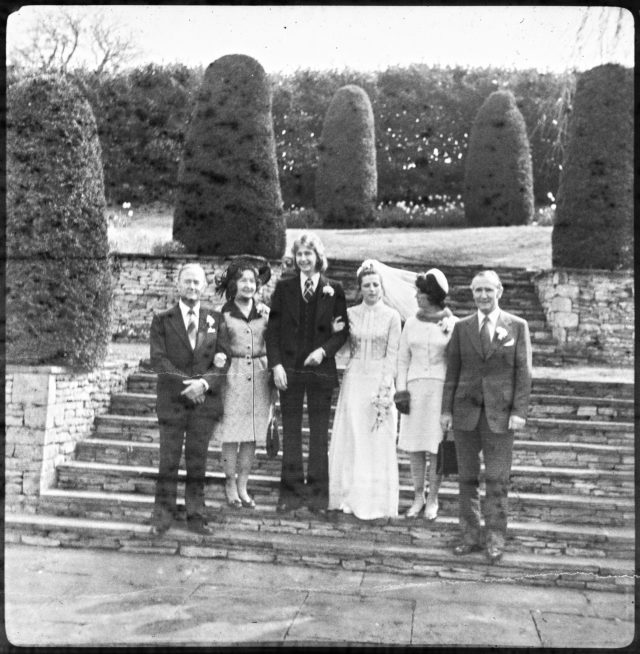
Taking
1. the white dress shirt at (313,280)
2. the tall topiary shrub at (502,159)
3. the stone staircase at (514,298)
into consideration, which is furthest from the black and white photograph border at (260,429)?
the tall topiary shrub at (502,159)

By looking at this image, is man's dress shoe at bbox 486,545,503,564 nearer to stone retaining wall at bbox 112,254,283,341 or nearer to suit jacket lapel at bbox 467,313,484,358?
suit jacket lapel at bbox 467,313,484,358

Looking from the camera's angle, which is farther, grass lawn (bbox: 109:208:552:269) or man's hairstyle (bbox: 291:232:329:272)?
grass lawn (bbox: 109:208:552:269)

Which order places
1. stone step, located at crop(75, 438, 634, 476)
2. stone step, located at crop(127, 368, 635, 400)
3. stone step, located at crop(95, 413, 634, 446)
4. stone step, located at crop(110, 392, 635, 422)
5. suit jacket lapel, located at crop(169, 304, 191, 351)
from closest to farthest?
1. suit jacket lapel, located at crop(169, 304, 191, 351)
2. stone step, located at crop(75, 438, 634, 476)
3. stone step, located at crop(95, 413, 634, 446)
4. stone step, located at crop(110, 392, 635, 422)
5. stone step, located at crop(127, 368, 635, 400)

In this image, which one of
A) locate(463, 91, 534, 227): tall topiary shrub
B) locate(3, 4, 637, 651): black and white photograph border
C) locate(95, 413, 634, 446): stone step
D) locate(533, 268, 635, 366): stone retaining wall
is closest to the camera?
locate(3, 4, 637, 651): black and white photograph border

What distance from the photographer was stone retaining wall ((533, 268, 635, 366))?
8.47 metres

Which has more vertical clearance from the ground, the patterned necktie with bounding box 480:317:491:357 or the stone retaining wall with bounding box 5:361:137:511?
the patterned necktie with bounding box 480:317:491:357

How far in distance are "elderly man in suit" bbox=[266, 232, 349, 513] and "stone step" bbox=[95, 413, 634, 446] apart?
1363mm

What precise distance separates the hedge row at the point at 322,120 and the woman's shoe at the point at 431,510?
365 centimetres

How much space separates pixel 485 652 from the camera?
162 inches

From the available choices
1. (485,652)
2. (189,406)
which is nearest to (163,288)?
(189,406)

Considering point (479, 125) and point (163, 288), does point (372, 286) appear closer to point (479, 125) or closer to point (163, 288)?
point (163, 288)

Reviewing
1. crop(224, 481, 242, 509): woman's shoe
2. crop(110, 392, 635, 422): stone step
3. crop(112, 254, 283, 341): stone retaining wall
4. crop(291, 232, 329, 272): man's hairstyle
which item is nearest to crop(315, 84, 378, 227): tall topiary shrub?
crop(112, 254, 283, 341): stone retaining wall

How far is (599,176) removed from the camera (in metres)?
8.80

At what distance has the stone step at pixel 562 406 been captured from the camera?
6355 millimetres
